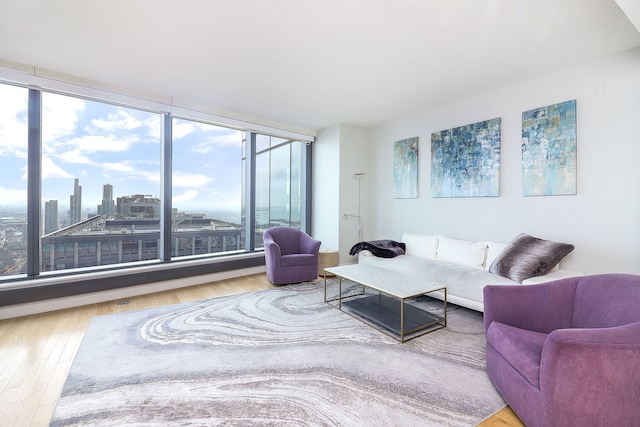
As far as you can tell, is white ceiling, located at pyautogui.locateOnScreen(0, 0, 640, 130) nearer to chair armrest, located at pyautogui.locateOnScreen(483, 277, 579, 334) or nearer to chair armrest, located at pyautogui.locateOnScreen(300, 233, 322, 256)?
chair armrest, located at pyautogui.locateOnScreen(483, 277, 579, 334)

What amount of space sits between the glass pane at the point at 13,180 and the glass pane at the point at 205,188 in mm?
1547

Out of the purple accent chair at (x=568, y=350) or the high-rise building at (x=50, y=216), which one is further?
the high-rise building at (x=50, y=216)

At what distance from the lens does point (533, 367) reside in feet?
4.58

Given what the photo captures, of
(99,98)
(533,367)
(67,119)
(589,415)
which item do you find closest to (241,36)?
(99,98)

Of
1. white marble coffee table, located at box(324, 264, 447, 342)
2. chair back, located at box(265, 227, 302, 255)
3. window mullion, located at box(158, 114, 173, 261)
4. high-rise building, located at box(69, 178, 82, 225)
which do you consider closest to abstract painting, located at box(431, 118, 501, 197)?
white marble coffee table, located at box(324, 264, 447, 342)

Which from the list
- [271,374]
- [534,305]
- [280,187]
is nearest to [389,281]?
[534,305]

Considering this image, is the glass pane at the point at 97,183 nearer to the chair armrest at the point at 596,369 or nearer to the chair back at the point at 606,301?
the chair armrest at the point at 596,369

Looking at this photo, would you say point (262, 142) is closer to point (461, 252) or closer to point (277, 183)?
point (277, 183)

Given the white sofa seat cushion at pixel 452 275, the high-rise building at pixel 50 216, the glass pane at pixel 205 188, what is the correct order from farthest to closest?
1. the glass pane at pixel 205 188
2. the high-rise building at pixel 50 216
3. the white sofa seat cushion at pixel 452 275

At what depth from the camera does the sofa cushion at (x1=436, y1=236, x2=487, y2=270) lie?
3334 mm

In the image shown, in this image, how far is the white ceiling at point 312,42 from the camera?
2.05m

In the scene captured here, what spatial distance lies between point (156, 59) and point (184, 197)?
201cm

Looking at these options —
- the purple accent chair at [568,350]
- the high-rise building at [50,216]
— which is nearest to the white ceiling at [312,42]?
the high-rise building at [50,216]

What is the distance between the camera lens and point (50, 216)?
10.6 feet
